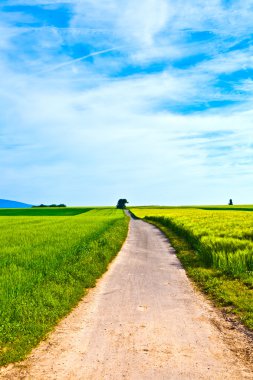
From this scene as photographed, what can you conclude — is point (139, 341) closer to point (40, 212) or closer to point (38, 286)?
point (38, 286)

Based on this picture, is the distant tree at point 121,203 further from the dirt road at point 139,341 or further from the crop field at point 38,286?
the dirt road at point 139,341

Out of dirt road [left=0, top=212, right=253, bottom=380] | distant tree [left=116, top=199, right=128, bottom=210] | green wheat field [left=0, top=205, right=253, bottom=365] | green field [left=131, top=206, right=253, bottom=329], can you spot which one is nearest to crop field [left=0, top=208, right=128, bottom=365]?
green wheat field [left=0, top=205, right=253, bottom=365]

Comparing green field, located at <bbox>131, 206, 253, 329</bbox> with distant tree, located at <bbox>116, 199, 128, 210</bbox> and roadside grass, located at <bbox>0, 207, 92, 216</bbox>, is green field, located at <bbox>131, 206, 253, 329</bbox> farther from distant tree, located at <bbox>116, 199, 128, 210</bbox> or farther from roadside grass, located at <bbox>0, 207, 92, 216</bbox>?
distant tree, located at <bbox>116, 199, 128, 210</bbox>

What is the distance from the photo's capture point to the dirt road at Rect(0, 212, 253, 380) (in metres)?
6.99

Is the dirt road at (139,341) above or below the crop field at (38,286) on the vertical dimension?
below

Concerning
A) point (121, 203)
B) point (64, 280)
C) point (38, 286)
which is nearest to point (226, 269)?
point (64, 280)

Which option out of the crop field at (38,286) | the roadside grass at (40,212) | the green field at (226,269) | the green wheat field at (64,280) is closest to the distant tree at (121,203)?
the roadside grass at (40,212)

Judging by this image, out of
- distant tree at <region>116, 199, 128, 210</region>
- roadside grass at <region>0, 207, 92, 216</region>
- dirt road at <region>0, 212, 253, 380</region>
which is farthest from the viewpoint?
distant tree at <region>116, 199, 128, 210</region>

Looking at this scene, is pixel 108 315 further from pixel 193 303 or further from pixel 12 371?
pixel 12 371

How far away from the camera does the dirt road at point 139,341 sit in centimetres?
699

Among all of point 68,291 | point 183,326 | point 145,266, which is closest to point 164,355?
point 183,326

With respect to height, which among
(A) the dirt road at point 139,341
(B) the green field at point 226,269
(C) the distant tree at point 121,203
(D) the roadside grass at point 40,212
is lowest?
(A) the dirt road at point 139,341

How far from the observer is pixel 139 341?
27.7ft

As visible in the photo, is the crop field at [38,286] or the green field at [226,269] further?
the green field at [226,269]
